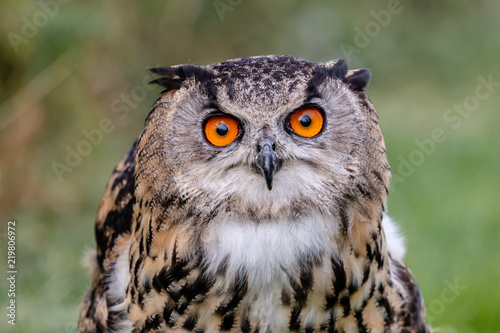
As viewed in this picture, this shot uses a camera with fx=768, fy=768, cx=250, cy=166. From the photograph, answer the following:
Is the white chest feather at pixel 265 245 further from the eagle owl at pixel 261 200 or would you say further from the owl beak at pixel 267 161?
the owl beak at pixel 267 161

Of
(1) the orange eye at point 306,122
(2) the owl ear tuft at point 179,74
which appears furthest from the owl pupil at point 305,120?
(2) the owl ear tuft at point 179,74

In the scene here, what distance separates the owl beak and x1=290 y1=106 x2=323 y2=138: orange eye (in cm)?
12

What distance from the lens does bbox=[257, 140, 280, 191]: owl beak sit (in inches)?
93.5

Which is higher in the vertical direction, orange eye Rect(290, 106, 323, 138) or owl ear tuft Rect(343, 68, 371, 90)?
owl ear tuft Rect(343, 68, 371, 90)

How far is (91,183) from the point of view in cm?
598

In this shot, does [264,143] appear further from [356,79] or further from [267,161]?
[356,79]

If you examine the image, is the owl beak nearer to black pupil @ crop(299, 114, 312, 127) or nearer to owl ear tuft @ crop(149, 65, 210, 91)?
black pupil @ crop(299, 114, 312, 127)

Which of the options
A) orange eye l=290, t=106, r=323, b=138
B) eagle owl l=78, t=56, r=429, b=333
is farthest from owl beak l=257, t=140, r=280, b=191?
orange eye l=290, t=106, r=323, b=138

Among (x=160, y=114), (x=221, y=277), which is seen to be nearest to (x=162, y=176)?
(x=160, y=114)

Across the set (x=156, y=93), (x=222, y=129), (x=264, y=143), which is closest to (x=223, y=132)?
(x=222, y=129)

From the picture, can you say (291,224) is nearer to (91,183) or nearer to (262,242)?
(262,242)

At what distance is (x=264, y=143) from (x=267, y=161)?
0.07 meters

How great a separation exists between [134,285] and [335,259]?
76cm

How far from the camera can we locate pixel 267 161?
7.79ft
